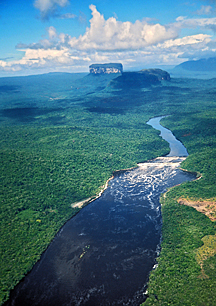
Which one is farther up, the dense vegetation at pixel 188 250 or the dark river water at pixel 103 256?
the dense vegetation at pixel 188 250

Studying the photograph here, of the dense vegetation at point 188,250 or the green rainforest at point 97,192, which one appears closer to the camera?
the dense vegetation at point 188,250

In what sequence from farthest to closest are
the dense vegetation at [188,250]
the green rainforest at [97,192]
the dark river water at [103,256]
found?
the green rainforest at [97,192]
the dark river water at [103,256]
the dense vegetation at [188,250]

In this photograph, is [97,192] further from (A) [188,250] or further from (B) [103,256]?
(A) [188,250]

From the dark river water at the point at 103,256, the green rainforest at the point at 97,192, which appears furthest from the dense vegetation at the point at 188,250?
the dark river water at the point at 103,256

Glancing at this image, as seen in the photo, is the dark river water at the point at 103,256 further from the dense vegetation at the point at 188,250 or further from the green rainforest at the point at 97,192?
the dense vegetation at the point at 188,250

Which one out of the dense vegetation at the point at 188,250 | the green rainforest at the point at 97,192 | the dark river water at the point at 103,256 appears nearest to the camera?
the dense vegetation at the point at 188,250

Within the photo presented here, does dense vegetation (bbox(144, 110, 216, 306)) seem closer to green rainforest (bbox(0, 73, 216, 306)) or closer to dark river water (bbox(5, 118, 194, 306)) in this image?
green rainforest (bbox(0, 73, 216, 306))

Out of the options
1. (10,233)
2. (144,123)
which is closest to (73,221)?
(10,233)

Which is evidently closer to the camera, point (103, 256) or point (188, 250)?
point (188, 250)

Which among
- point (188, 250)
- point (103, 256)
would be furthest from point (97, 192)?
point (188, 250)
